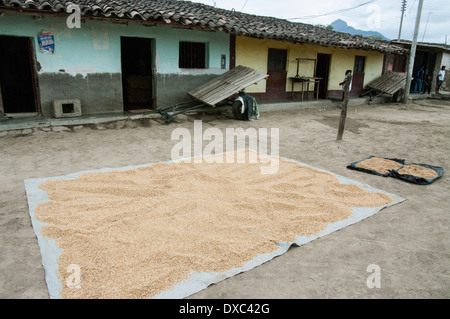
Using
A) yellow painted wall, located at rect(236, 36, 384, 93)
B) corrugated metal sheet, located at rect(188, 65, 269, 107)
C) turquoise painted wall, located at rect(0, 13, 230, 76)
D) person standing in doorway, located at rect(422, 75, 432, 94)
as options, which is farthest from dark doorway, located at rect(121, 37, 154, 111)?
person standing in doorway, located at rect(422, 75, 432, 94)

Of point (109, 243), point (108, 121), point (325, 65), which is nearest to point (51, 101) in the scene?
point (108, 121)

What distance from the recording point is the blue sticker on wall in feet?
24.5

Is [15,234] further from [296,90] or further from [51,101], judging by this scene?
[296,90]

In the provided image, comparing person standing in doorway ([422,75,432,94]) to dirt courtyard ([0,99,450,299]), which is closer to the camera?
dirt courtyard ([0,99,450,299])

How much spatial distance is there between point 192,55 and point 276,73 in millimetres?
3625

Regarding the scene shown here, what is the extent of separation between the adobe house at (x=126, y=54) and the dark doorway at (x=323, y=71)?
0.76 metres

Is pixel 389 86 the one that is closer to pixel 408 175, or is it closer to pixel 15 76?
pixel 408 175

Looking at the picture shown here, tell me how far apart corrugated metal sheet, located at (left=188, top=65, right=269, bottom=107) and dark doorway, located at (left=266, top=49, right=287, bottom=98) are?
2357 mm

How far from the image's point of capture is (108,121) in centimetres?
823

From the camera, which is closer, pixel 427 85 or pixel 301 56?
pixel 301 56

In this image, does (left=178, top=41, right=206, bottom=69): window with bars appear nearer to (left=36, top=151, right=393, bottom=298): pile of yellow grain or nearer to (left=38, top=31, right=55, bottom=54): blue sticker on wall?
(left=38, top=31, right=55, bottom=54): blue sticker on wall

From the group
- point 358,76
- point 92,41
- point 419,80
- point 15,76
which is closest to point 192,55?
point 92,41

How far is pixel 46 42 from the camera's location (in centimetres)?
752
